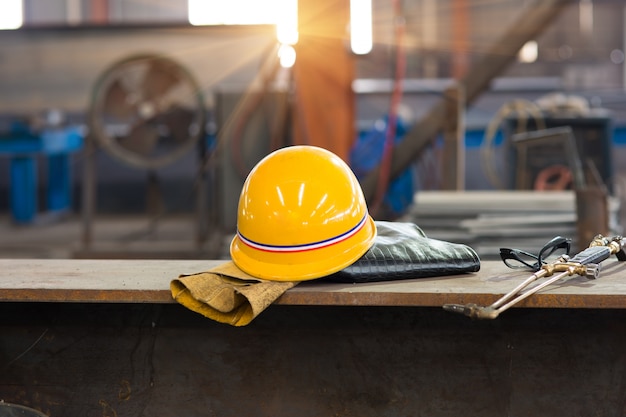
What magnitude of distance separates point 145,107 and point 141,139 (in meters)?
0.25

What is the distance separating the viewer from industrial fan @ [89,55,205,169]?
5.82 metres

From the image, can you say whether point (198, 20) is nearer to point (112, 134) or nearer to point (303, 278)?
point (112, 134)

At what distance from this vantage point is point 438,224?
3420 mm

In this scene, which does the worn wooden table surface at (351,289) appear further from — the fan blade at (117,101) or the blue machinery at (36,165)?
the blue machinery at (36,165)

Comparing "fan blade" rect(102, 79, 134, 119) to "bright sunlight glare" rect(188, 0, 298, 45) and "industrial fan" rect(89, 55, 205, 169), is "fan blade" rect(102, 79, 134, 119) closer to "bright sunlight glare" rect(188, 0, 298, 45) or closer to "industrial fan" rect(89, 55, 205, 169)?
"industrial fan" rect(89, 55, 205, 169)

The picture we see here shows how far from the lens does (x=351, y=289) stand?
5.26 feet

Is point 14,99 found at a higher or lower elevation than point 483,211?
higher

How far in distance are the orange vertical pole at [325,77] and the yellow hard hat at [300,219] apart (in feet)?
10.5

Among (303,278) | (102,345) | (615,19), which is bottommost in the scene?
(102,345)

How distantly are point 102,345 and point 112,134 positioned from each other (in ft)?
15.3

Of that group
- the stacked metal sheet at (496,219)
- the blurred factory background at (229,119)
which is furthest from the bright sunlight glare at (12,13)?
the stacked metal sheet at (496,219)

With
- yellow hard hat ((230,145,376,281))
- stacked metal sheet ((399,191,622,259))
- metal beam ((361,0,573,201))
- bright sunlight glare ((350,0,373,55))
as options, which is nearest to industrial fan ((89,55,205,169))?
metal beam ((361,0,573,201))

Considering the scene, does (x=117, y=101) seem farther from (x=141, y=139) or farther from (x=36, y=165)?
(x=36, y=165)

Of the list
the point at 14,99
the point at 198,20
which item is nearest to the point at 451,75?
the point at 198,20
